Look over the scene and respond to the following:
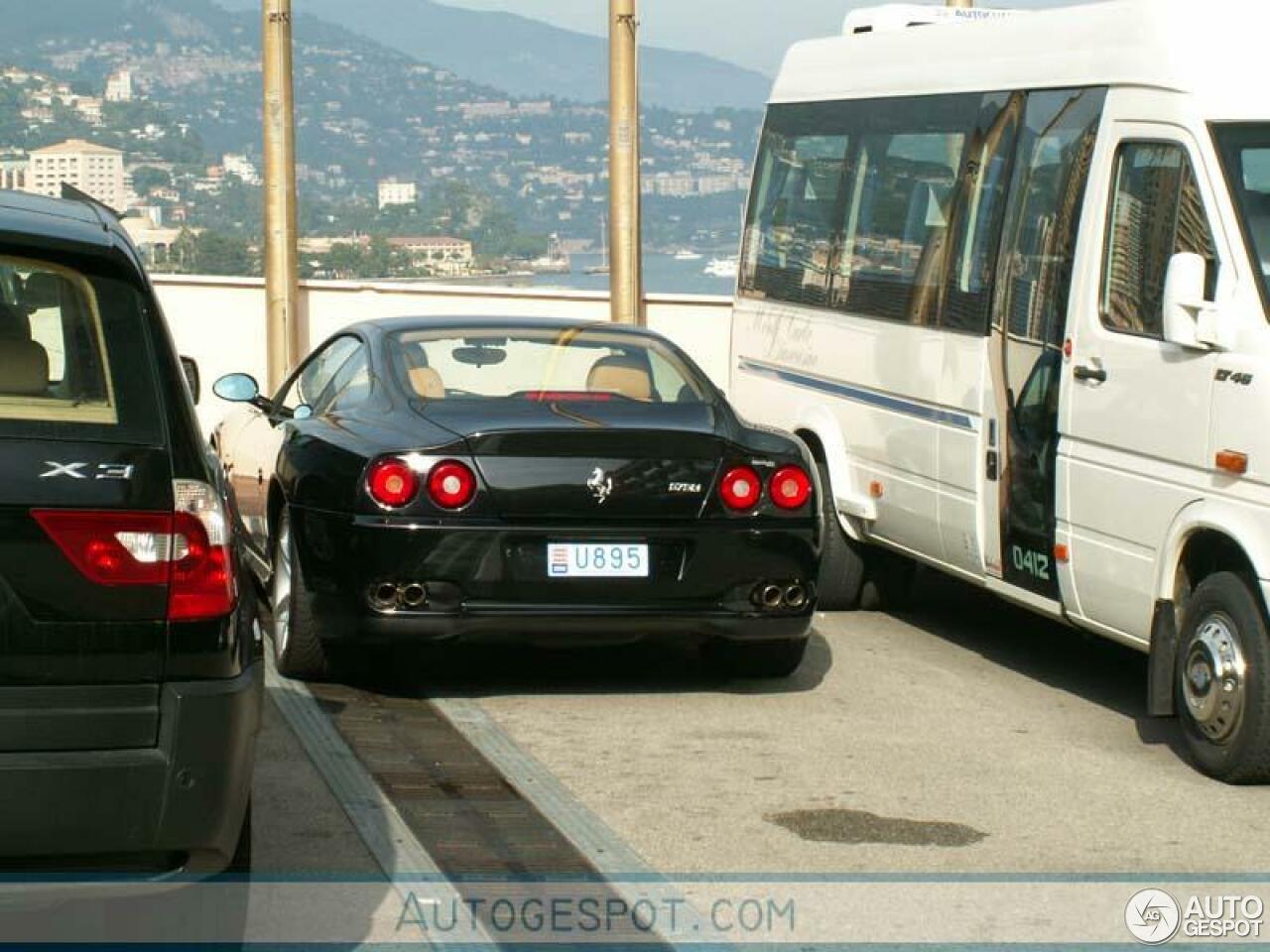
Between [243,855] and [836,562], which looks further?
[836,562]

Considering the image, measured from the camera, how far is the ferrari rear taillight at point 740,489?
8734 millimetres

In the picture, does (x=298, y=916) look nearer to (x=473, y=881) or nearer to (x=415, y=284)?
(x=473, y=881)

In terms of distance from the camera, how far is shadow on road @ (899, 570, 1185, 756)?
31.0 ft

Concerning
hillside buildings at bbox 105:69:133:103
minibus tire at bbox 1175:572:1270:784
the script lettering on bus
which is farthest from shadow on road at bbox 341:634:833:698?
hillside buildings at bbox 105:69:133:103

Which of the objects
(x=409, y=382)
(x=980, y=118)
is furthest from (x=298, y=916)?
(x=980, y=118)

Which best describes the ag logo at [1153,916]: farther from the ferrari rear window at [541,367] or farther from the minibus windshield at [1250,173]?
the ferrari rear window at [541,367]

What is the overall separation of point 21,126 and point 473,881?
32.8m

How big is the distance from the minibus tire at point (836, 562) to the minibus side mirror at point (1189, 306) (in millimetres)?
3708

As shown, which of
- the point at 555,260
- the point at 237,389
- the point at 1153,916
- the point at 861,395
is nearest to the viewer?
the point at 1153,916

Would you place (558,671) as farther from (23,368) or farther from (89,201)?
(23,368)

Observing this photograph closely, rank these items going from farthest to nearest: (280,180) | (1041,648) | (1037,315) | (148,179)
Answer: (148,179), (280,180), (1041,648), (1037,315)

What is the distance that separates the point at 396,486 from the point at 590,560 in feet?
2.50

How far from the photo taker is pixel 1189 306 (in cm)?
778

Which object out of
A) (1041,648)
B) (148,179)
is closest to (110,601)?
(1041,648)
